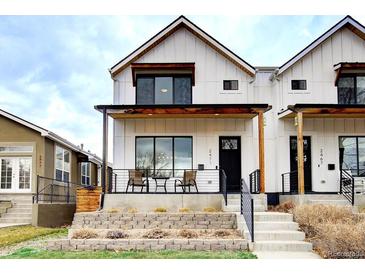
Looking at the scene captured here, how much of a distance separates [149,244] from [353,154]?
11534 millimetres

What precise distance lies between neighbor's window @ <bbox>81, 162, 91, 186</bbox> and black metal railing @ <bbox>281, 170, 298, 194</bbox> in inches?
616

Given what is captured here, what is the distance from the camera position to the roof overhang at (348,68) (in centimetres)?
1858

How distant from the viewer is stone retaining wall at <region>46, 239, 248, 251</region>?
10477 mm

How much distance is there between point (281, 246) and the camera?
10.6 meters

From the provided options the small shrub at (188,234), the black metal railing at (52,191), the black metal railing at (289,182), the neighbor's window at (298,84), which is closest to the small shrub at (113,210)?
the small shrub at (188,234)

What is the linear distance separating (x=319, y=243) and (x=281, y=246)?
0.87 m

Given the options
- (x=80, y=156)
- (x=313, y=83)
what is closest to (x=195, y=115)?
(x=313, y=83)

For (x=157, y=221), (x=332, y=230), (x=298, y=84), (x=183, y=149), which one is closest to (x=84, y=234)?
(x=157, y=221)

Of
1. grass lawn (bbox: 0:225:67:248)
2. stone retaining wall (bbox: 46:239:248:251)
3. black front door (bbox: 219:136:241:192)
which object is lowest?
grass lawn (bbox: 0:225:67:248)

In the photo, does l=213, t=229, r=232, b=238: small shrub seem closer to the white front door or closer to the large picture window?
the large picture window

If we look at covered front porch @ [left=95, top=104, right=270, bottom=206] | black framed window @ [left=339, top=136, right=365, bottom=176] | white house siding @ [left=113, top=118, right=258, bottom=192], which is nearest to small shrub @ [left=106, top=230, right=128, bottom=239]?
covered front porch @ [left=95, top=104, right=270, bottom=206]

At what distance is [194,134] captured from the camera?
61.2 ft

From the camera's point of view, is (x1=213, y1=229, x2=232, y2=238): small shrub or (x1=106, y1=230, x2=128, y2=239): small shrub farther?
(x1=213, y1=229, x2=232, y2=238): small shrub

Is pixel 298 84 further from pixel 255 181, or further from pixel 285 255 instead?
pixel 285 255
